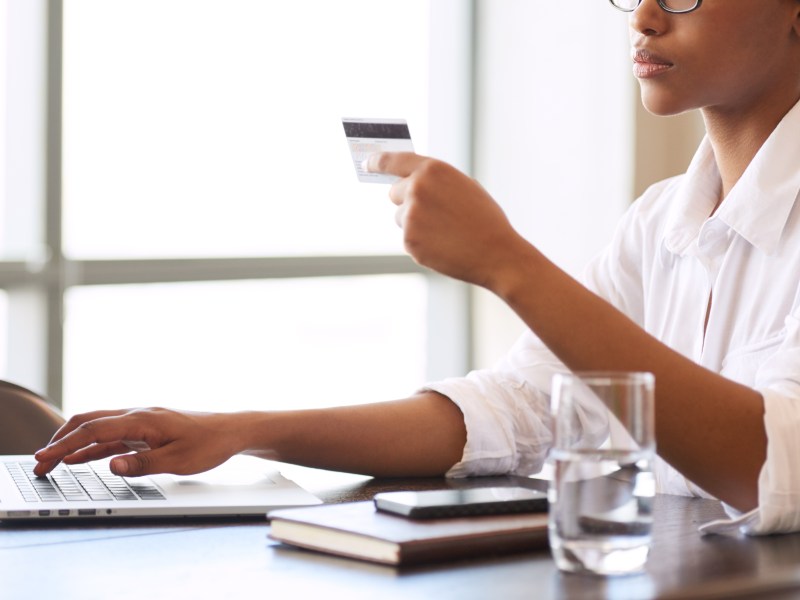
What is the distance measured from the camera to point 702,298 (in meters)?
1.58

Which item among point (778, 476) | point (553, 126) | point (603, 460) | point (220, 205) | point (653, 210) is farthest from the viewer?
point (553, 126)

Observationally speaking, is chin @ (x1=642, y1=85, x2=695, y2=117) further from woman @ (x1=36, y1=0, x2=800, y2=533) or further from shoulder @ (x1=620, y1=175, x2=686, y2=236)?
shoulder @ (x1=620, y1=175, x2=686, y2=236)

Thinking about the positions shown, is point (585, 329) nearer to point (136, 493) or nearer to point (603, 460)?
point (603, 460)

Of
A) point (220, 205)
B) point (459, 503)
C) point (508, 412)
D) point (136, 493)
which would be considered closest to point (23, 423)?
point (136, 493)

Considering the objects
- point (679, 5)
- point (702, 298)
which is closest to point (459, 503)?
point (702, 298)

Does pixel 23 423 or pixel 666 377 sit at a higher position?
pixel 666 377

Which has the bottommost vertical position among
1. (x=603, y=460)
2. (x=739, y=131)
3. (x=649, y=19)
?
(x=603, y=460)

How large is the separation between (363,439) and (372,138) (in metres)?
0.44

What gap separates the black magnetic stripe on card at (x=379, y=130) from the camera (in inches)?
48.0

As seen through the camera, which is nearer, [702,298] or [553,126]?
[702,298]

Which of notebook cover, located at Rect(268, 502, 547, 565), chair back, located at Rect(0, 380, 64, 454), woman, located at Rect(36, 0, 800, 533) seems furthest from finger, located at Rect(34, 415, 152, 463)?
chair back, located at Rect(0, 380, 64, 454)

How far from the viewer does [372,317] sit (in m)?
3.73

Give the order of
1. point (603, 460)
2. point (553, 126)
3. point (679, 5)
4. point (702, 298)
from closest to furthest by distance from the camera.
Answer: point (603, 460) → point (679, 5) → point (702, 298) → point (553, 126)

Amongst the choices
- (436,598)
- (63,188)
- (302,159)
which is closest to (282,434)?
(436,598)
